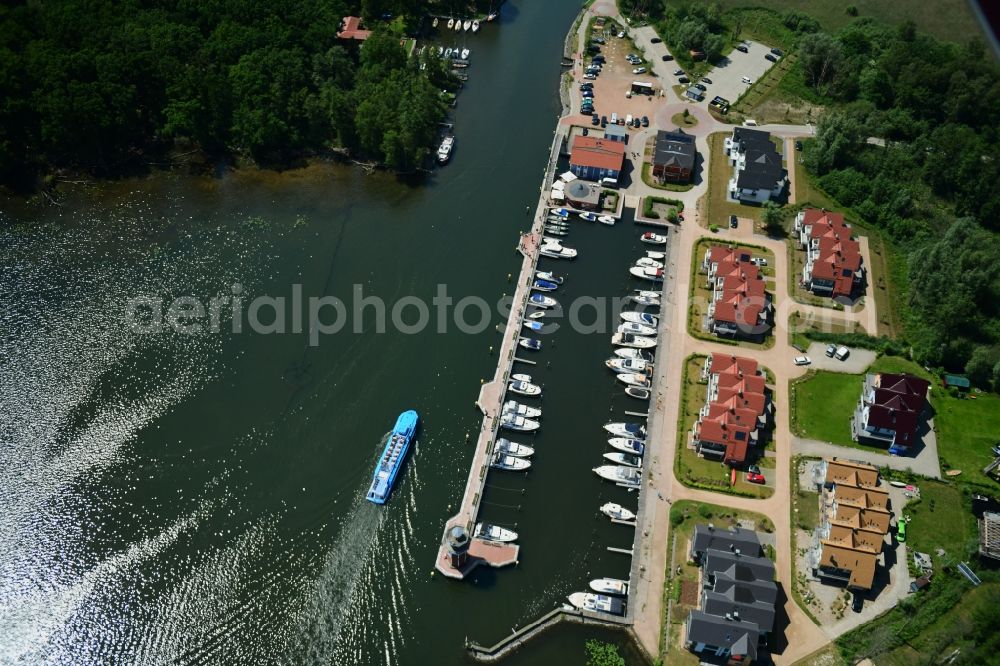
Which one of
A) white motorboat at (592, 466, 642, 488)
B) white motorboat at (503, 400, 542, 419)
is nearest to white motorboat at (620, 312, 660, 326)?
white motorboat at (503, 400, 542, 419)

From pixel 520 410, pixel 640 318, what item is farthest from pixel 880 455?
pixel 520 410

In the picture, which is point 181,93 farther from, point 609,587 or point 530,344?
point 609,587

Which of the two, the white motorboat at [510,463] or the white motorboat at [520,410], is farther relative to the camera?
the white motorboat at [520,410]

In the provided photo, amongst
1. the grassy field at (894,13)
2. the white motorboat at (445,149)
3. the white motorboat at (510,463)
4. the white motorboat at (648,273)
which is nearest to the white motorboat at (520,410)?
the white motorboat at (510,463)

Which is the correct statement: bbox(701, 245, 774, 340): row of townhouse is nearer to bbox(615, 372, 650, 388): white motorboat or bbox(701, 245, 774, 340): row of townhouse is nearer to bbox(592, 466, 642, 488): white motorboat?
bbox(615, 372, 650, 388): white motorboat

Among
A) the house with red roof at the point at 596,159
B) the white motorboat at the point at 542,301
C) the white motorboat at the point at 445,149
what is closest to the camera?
the white motorboat at the point at 542,301

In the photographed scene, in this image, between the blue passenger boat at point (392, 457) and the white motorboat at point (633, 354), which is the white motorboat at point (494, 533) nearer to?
the blue passenger boat at point (392, 457)
